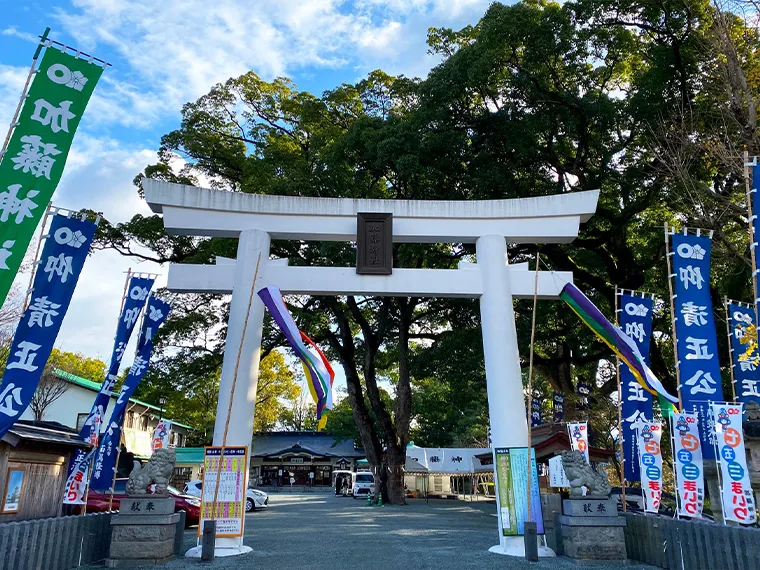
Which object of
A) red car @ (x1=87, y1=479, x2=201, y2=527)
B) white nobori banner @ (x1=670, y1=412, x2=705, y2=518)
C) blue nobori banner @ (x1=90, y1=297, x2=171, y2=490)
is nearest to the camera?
white nobori banner @ (x1=670, y1=412, x2=705, y2=518)

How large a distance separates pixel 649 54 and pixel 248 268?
11018 millimetres

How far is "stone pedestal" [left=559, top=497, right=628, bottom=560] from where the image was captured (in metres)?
7.96

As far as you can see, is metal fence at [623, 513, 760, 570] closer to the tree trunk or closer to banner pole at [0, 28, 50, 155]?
banner pole at [0, 28, 50, 155]

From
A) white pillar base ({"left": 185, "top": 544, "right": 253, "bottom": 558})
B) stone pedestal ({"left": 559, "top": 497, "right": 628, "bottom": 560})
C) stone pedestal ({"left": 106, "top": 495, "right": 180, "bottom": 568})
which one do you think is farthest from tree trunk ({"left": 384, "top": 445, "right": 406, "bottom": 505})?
stone pedestal ({"left": 106, "top": 495, "right": 180, "bottom": 568})

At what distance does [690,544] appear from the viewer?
272 inches

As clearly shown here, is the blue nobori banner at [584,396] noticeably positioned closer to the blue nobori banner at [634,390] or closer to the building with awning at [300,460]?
the blue nobori banner at [634,390]

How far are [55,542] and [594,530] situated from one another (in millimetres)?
7110

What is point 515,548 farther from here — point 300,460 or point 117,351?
point 300,460

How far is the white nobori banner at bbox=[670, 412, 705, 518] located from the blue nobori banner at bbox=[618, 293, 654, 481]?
4.00 ft

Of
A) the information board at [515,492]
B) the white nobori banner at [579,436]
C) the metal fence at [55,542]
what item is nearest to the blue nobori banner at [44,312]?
the metal fence at [55,542]

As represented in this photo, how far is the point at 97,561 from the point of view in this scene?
26.9 feet

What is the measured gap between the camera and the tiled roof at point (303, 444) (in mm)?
39938

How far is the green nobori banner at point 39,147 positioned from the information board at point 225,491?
4080 millimetres

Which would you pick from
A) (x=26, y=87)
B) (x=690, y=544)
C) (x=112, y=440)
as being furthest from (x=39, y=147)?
(x=690, y=544)
